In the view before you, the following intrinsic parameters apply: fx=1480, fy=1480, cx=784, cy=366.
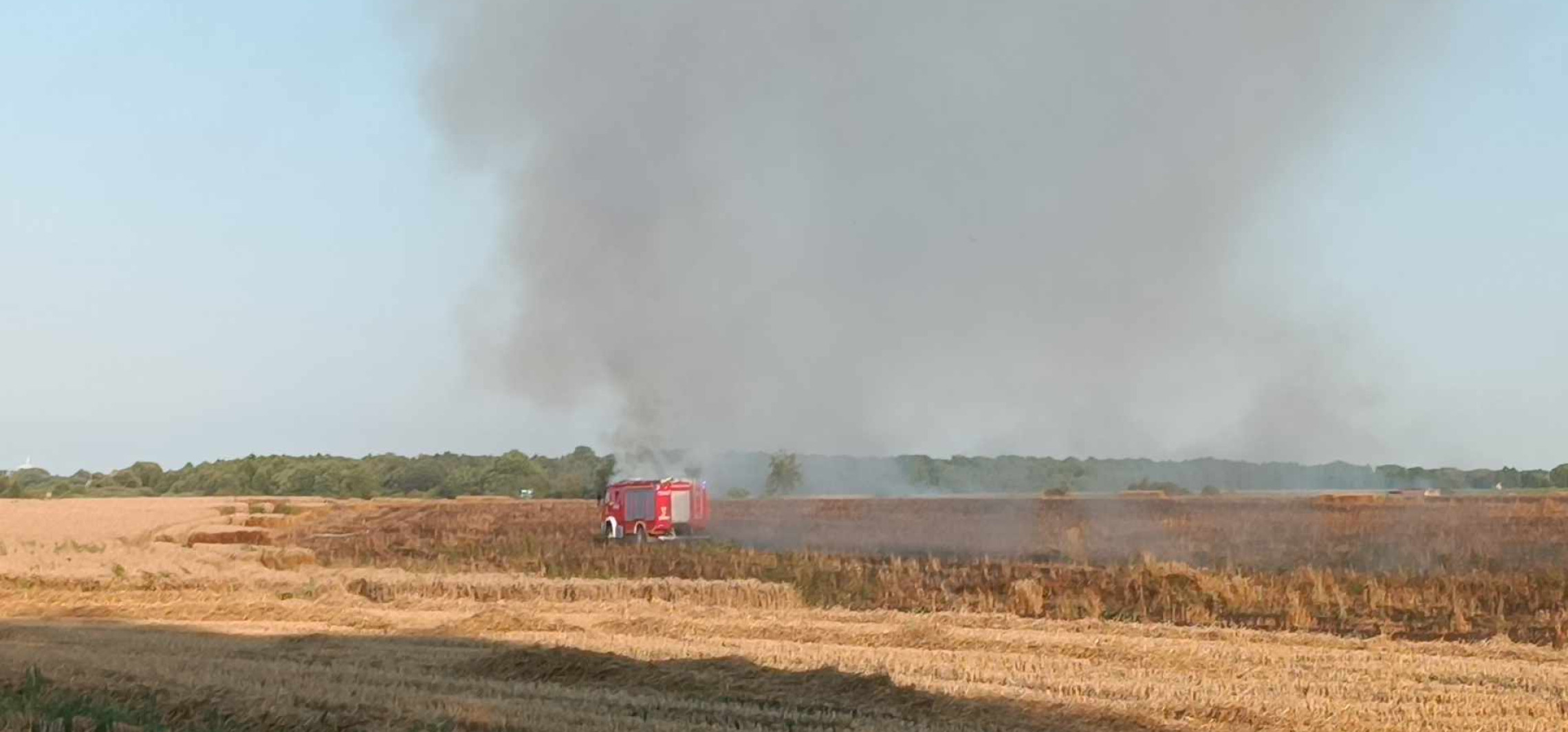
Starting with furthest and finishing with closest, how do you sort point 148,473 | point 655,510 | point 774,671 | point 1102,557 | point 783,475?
1. point 148,473
2. point 783,475
3. point 655,510
4. point 1102,557
5. point 774,671

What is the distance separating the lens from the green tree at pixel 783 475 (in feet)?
229

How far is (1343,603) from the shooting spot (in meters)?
25.3

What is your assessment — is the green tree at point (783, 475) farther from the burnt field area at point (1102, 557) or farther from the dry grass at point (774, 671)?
the dry grass at point (774, 671)

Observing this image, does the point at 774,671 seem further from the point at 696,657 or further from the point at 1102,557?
the point at 1102,557

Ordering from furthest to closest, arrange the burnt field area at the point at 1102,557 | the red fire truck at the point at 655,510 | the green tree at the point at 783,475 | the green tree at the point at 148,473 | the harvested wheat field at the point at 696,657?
the green tree at the point at 148,473 < the green tree at the point at 783,475 < the red fire truck at the point at 655,510 < the burnt field area at the point at 1102,557 < the harvested wheat field at the point at 696,657

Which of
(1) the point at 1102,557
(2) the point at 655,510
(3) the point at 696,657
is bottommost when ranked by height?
(3) the point at 696,657

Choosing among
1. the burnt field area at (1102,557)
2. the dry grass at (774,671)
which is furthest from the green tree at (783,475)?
the dry grass at (774,671)

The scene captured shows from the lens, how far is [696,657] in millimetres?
17438

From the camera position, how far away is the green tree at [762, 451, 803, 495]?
69.7 meters

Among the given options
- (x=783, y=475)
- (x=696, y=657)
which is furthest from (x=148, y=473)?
(x=696, y=657)

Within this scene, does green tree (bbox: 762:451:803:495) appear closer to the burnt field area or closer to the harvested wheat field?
the burnt field area

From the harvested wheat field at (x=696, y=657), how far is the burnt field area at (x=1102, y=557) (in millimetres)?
351

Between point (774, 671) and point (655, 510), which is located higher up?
point (655, 510)

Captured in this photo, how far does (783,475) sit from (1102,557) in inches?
1436
